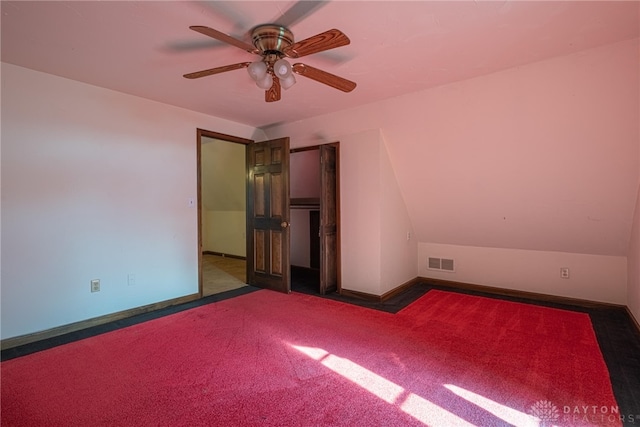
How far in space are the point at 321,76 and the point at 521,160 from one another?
7.50 ft

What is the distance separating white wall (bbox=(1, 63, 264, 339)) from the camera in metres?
2.67

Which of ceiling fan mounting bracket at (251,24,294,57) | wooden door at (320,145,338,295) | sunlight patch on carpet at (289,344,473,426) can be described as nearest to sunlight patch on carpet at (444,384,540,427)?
sunlight patch on carpet at (289,344,473,426)

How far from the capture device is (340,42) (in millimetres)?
1816

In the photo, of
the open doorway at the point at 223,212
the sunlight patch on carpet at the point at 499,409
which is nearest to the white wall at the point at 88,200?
the open doorway at the point at 223,212

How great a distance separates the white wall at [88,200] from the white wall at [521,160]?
1.88 metres

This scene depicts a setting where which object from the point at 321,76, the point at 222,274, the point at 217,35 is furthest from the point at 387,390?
the point at 222,274

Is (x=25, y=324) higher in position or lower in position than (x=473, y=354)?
higher

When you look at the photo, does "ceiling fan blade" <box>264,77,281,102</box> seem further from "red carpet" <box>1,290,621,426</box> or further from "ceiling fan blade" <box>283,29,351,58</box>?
"red carpet" <box>1,290,621,426</box>

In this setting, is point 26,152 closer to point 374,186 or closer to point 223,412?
point 223,412

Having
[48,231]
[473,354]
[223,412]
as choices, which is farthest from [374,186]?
[48,231]

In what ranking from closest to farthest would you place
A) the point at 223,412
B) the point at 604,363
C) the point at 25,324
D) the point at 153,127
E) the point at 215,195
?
the point at 223,412 → the point at 604,363 → the point at 25,324 → the point at 153,127 → the point at 215,195

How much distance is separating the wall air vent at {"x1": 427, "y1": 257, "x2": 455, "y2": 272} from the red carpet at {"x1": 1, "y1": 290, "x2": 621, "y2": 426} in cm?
133

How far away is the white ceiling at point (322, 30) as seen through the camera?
186 centimetres

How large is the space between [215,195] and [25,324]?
178 inches
